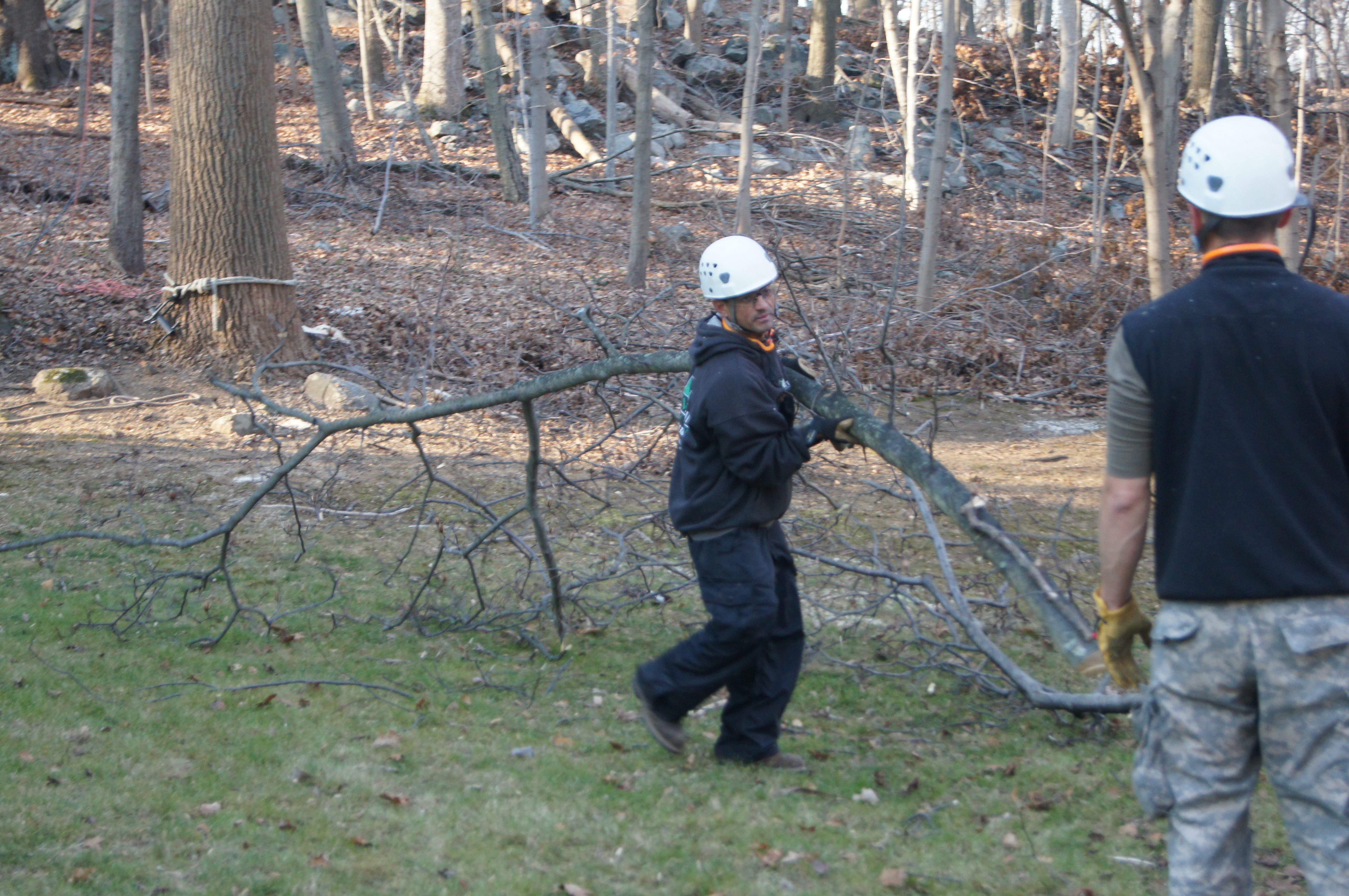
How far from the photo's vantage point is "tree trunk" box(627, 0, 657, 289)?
13.9 m

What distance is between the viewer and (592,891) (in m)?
3.53

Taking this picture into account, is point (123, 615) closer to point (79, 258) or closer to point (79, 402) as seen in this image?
point (79, 402)

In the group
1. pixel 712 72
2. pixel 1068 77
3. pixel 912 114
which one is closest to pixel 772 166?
pixel 912 114

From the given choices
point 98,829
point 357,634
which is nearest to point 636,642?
point 357,634

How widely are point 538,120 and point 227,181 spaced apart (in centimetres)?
723

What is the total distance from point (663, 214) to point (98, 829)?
15.7 m

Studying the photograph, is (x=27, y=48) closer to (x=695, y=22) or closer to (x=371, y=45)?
(x=371, y=45)

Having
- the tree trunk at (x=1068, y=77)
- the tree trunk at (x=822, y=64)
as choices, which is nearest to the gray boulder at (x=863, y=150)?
the tree trunk at (x=822, y=64)

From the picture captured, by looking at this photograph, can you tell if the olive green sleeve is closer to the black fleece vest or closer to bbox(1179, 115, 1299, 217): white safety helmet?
the black fleece vest

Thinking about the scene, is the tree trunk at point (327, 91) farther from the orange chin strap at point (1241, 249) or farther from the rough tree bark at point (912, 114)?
the orange chin strap at point (1241, 249)

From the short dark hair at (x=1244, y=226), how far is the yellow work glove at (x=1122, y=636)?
0.91 meters

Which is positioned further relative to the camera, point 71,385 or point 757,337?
point 71,385

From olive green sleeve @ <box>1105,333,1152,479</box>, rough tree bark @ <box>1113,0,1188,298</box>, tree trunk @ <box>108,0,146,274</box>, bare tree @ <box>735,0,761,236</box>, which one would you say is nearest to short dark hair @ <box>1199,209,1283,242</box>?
olive green sleeve @ <box>1105,333,1152,479</box>

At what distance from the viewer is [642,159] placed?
560 inches
